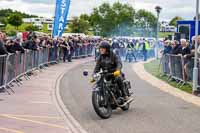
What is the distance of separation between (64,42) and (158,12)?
12.1 meters

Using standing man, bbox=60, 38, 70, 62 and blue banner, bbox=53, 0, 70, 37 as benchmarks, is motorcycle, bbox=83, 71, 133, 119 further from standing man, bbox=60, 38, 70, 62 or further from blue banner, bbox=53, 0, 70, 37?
blue banner, bbox=53, 0, 70, 37

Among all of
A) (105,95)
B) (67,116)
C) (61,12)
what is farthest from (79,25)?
(105,95)

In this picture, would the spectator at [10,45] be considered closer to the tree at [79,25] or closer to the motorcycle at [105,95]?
the motorcycle at [105,95]

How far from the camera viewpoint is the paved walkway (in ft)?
33.8

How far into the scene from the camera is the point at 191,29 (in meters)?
32.4

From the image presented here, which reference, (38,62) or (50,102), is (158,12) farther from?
(50,102)

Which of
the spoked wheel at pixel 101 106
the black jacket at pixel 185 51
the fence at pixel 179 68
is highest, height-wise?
the black jacket at pixel 185 51

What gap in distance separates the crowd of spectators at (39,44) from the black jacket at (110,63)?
4993 mm

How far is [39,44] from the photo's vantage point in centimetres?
2952

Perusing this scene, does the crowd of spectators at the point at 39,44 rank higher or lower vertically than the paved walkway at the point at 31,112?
higher

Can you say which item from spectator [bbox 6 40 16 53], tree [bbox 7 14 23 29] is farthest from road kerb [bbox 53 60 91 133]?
tree [bbox 7 14 23 29]

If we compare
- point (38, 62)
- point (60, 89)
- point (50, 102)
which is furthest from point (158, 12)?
point (50, 102)

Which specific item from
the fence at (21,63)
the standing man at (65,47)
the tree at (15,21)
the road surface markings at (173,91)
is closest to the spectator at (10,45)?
the fence at (21,63)

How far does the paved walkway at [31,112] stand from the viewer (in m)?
10.3
